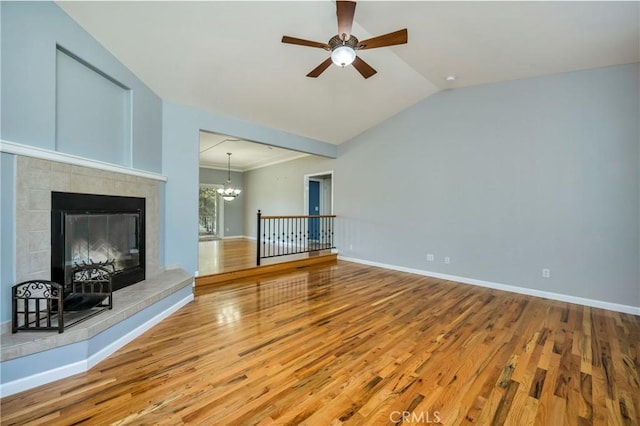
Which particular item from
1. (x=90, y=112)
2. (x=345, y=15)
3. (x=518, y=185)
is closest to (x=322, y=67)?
(x=345, y=15)

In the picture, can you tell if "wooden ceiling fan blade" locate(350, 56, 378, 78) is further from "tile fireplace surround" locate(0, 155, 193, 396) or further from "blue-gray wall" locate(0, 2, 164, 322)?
"tile fireplace surround" locate(0, 155, 193, 396)

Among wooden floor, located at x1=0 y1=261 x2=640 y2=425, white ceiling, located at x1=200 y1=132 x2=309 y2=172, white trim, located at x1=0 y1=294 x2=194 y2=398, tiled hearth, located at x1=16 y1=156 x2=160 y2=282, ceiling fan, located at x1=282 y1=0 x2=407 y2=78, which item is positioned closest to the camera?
wooden floor, located at x1=0 y1=261 x2=640 y2=425

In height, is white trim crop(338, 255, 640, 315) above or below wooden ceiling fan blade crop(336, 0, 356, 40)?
below

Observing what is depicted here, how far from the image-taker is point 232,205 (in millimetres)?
10305

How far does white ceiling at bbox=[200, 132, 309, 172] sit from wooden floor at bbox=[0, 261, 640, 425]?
4211 mm

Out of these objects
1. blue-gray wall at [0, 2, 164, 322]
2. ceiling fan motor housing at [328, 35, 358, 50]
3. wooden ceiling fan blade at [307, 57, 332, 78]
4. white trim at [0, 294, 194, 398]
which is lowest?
white trim at [0, 294, 194, 398]

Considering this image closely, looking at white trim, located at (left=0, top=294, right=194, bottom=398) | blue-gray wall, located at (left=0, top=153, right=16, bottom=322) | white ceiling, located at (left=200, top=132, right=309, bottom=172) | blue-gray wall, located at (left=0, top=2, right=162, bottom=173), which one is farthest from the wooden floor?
white ceiling, located at (left=200, top=132, right=309, bottom=172)

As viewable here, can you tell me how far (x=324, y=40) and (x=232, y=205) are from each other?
314 inches

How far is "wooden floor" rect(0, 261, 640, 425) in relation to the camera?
1.64 m

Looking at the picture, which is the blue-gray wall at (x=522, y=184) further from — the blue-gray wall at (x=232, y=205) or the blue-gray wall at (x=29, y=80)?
the blue-gray wall at (x=232, y=205)

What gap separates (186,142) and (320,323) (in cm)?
332

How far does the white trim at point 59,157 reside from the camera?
1932 millimetres

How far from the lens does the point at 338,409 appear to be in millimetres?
1676

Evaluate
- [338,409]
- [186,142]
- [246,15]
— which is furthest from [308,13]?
[338,409]
